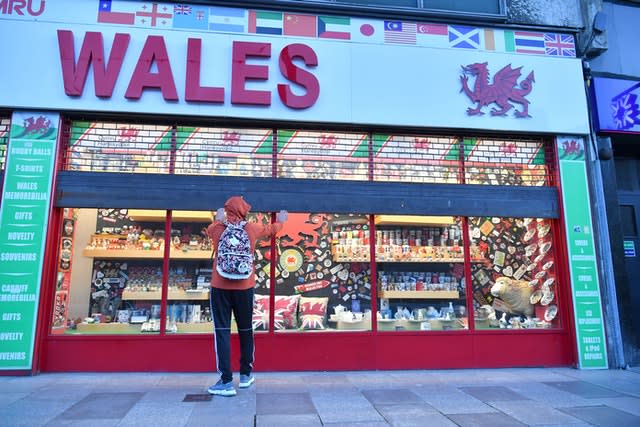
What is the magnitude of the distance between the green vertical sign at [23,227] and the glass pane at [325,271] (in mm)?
3106

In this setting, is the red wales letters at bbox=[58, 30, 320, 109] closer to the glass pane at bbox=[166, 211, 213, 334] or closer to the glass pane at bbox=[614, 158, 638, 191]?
the glass pane at bbox=[166, 211, 213, 334]

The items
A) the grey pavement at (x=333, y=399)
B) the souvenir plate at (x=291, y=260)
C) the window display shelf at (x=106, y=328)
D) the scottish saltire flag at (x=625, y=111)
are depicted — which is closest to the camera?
the grey pavement at (x=333, y=399)

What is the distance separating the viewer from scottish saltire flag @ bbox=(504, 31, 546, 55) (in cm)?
682

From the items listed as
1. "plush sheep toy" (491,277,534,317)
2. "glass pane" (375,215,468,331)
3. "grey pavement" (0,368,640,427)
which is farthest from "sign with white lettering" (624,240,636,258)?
"glass pane" (375,215,468,331)

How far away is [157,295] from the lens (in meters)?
5.89

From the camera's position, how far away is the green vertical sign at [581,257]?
20.1 ft

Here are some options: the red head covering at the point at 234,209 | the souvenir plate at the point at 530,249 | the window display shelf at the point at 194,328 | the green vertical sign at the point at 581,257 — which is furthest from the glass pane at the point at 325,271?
the green vertical sign at the point at 581,257

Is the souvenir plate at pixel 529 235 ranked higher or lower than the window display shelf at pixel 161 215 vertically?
lower

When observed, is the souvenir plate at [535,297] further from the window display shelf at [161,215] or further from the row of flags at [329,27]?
the window display shelf at [161,215]

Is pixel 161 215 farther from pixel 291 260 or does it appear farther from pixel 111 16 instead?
pixel 111 16

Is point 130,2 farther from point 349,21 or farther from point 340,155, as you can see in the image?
point 340,155

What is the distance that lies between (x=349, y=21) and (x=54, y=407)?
6.13m

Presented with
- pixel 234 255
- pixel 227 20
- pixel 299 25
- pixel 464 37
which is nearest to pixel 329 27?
pixel 299 25

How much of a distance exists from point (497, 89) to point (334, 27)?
2659 millimetres
